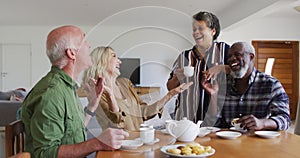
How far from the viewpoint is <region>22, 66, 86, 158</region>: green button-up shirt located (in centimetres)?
120

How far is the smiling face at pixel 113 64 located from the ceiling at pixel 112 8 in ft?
10.2

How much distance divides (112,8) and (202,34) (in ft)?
13.6

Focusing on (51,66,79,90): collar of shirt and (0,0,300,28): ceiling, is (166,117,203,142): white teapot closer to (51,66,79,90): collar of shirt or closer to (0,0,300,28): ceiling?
(51,66,79,90): collar of shirt

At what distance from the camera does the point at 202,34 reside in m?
1.78

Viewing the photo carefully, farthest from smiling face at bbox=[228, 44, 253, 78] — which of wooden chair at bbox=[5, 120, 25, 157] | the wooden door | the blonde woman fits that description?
the wooden door

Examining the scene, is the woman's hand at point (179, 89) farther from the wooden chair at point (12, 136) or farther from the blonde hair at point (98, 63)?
the wooden chair at point (12, 136)

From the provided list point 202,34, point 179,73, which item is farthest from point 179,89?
point 202,34

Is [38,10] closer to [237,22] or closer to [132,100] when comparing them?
[237,22]

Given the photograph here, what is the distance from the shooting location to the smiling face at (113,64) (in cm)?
152

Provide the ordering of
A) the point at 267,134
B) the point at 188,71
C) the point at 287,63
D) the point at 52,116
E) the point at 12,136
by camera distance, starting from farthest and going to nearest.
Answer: the point at 287,63, the point at 188,71, the point at 267,134, the point at 12,136, the point at 52,116

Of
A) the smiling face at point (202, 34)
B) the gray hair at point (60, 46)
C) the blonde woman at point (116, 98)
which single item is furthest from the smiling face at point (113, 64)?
the smiling face at point (202, 34)

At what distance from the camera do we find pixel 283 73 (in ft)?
23.0

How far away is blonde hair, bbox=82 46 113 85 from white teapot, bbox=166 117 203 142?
19.6 inches

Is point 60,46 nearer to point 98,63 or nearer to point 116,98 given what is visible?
point 98,63
